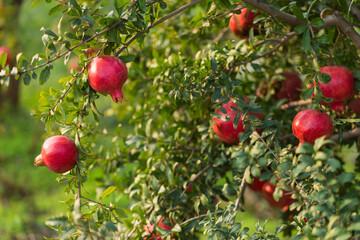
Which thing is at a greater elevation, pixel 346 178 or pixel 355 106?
pixel 346 178

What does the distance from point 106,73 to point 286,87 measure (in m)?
0.71

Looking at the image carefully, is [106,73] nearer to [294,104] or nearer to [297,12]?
[297,12]

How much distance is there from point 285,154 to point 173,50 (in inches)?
28.5

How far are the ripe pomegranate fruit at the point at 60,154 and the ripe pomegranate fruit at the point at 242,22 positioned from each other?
1.95ft

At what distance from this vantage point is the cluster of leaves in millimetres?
673

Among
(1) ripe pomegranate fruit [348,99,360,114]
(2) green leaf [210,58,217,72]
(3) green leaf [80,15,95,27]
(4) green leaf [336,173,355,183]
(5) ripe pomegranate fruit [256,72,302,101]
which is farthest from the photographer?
(5) ripe pomegranate fruit [256,72,302,101]

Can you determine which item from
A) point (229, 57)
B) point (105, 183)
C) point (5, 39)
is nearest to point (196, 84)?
point (229, 57)

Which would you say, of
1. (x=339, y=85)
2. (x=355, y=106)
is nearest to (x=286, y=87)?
(x=355, y=106)

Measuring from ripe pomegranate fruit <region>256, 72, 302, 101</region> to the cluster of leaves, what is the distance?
0.12 feet

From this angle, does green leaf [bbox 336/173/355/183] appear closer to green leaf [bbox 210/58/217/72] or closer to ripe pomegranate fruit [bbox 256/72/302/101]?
green leaf [bbox 210/58/217/72]

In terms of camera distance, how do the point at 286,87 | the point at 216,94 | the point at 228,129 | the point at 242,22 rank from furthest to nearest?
1. the point at 286,87
2. the point at 242,22
3. the point at 228,129
4. the point at 216,94

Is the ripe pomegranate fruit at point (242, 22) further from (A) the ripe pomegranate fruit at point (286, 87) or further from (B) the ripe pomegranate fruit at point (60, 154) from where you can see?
(B) the ripe pomegranate fruit at point (60, 154)

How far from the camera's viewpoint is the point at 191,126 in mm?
1197

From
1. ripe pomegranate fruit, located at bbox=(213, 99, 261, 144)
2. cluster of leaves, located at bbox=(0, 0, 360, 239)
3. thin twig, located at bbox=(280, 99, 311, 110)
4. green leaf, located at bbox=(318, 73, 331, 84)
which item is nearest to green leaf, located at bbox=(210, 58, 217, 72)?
cluster of leaves, located at bbox=(0, 0, 360, 239)
